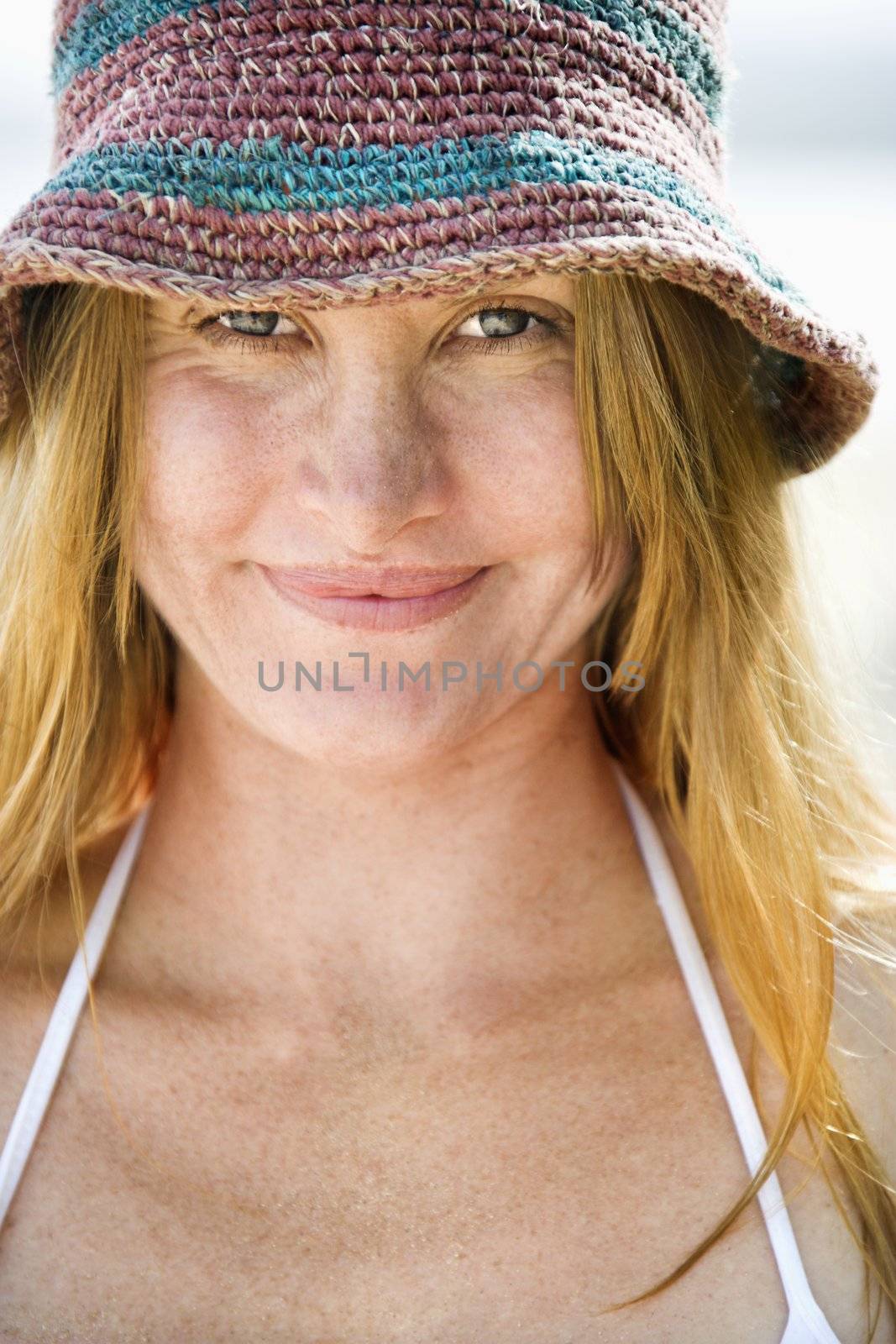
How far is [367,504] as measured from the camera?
1251mm

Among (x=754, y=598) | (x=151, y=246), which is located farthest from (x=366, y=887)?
(x=151, y=246)

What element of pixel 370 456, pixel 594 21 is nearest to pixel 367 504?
pixel 370 456

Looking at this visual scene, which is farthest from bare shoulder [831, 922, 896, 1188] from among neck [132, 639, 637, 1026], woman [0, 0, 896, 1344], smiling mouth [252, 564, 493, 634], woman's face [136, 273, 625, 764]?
smiling mouth [252, 564, 493, 634]

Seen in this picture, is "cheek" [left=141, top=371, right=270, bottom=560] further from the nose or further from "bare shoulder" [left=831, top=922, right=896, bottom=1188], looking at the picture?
"bare shoulder" [left=831, top=922, right=896, bottom=1188]

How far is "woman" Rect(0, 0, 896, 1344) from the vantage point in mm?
1142

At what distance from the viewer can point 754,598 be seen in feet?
4.99

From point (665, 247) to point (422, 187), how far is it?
205mm

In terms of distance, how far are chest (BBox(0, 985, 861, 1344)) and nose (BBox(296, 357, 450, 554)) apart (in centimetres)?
59

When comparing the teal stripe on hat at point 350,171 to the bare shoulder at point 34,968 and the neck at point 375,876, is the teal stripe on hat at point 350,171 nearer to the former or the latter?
the neck at point 375,876

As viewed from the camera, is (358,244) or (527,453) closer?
(358,244)

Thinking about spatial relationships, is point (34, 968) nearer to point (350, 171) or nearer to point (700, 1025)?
point (700, 1025)

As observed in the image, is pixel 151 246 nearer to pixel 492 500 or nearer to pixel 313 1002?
pixel 492 500

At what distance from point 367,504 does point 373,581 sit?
0.12m

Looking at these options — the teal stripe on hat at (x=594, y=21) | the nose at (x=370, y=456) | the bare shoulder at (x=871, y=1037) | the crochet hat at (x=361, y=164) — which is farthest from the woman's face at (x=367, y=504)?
the bare shoulder at (x=871, y=1037)
